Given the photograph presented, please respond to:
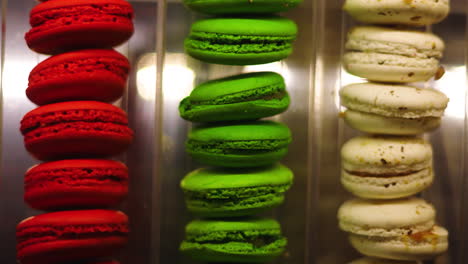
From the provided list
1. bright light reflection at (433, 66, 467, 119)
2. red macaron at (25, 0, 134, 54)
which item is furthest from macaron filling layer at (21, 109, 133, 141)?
bright light reflection at (433, 66, 467, 119)

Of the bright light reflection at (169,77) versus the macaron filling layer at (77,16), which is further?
the bright light reflection at (169,77)

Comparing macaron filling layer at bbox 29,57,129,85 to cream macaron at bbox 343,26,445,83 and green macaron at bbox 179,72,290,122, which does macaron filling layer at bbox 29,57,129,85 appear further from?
cream macaron at bbox 343,26,445,83

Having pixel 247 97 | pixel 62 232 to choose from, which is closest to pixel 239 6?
pixel 247 97

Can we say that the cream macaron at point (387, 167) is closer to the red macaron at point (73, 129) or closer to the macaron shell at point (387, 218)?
the macaron shell at point (387, 218)

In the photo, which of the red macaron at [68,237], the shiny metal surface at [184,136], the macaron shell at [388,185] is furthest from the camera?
the shiny metal surface at [184,136]

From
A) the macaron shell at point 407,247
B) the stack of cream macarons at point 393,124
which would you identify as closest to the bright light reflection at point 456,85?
the stack of cream macarons at point 393,124

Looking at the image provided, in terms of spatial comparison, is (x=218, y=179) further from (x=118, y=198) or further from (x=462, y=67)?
(x=462, y=67)

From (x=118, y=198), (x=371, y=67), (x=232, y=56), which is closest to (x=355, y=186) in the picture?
(x=371, y=67)
